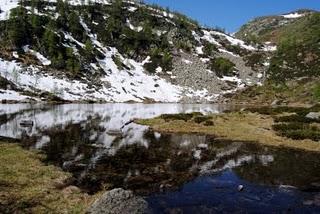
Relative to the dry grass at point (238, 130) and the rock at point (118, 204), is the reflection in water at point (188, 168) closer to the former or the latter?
the rock at point (118, 204)

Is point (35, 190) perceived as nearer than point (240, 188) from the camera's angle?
Yes

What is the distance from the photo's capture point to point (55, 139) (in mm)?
42406

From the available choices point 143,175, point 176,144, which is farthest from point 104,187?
point 176,144

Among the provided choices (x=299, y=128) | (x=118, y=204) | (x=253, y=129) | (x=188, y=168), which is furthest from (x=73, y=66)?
(x=118, y=204)

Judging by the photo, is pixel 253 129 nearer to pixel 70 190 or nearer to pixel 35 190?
pixel 70 190

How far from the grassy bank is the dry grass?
23870 mm

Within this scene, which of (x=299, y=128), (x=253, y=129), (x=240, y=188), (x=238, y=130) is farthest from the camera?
(x=253, y=129)

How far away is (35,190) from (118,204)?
5.47m

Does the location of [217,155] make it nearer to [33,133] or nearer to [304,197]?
[304,197]

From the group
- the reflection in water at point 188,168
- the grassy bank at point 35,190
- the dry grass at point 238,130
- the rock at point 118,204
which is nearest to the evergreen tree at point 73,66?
the dry grass at point 238,130

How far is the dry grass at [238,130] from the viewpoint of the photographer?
4122cm

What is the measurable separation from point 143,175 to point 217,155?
10671 millimetres

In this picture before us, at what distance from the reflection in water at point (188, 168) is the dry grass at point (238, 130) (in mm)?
2754

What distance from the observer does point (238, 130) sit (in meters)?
51.1
